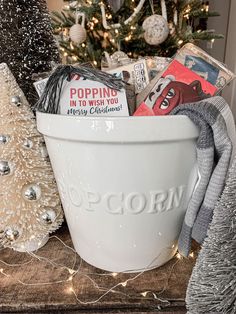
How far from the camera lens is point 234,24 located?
153 centimetres

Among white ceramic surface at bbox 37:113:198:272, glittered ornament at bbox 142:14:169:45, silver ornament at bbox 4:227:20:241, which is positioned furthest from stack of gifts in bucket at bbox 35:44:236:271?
glittered ornament at bbox 142:14:169:45

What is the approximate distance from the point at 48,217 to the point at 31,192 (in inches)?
2.5

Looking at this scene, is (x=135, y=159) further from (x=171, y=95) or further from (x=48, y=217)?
(x=48, y=217)

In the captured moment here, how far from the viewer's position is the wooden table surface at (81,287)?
382mm

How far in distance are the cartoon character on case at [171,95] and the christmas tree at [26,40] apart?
0.96 feet

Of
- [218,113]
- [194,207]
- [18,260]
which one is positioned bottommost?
[18,260]

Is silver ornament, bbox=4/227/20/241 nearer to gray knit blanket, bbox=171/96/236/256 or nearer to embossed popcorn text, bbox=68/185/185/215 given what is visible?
embossed popcorn text, bbox=68/185/185/215

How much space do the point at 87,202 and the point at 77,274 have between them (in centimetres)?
14

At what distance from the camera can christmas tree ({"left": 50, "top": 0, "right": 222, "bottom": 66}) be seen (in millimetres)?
898

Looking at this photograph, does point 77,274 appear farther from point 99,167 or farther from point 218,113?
point 218,113

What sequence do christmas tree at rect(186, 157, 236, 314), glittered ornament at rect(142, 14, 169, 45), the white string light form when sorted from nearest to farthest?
1. christmas tree at rect(186, 157, 236, 314)
2. the white string light
3. glittered ornament at rect(142, 14, 169, 45)

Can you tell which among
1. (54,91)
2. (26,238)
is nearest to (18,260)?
(26,238)

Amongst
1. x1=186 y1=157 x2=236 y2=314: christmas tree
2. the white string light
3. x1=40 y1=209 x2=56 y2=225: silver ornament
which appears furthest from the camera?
x1=40 y1=209 x2=56 y2=225: silver ornament

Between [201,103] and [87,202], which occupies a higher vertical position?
[201,103]
